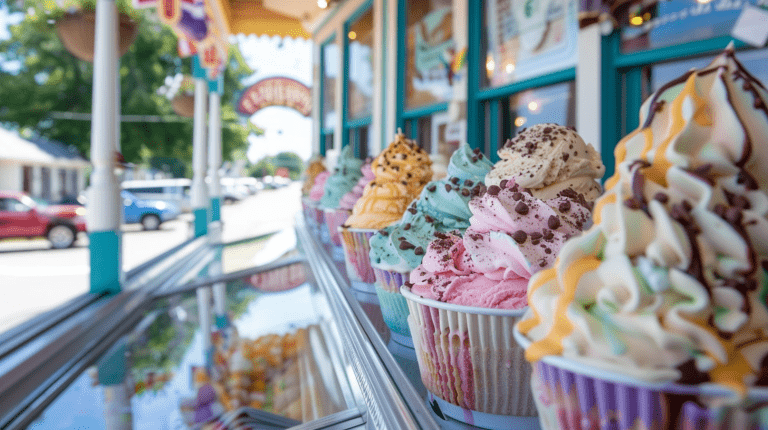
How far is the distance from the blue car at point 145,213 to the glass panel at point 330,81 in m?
6.10

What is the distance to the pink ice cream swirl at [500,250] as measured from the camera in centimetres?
92

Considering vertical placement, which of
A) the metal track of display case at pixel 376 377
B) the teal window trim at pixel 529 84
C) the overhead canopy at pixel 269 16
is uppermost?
the overhead canopy at pixel 269 16

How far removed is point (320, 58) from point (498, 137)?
7563 millimetres

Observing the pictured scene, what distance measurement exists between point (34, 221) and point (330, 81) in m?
6.81

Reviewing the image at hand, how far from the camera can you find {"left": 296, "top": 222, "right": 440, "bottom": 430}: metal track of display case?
0.84m

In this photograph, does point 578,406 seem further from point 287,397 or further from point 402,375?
point 287,397

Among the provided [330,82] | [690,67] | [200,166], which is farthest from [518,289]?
[330,82]

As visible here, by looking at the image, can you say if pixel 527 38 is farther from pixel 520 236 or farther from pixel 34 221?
pixel 34 221

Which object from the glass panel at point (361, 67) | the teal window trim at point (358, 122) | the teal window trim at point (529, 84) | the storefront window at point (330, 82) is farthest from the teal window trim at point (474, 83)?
the storefront window at point (330, 82)

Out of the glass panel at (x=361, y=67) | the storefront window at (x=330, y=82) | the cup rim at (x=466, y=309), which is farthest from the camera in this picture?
the storefront window at (x=330, y=82)

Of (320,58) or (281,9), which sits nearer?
(281,9)

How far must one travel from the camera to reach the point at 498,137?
4.35 meters

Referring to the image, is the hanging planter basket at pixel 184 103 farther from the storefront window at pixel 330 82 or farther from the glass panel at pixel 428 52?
the glass panel at pixel 428 52

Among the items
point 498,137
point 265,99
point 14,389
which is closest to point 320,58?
point 265,99
